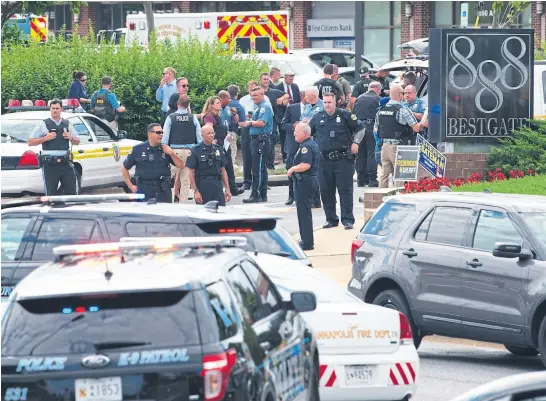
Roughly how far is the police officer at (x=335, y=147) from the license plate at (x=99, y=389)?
13.5m

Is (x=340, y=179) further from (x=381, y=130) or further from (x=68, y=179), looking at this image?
(x=68, y=179)

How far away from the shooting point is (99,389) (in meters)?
6.80

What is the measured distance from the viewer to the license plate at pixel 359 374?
384 inches

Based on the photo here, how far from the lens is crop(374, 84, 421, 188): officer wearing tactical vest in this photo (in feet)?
72.9

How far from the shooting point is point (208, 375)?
6.81 m

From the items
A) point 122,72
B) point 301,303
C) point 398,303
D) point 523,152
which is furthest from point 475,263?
point 122,72

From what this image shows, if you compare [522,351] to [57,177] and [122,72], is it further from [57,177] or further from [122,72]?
[122,72]

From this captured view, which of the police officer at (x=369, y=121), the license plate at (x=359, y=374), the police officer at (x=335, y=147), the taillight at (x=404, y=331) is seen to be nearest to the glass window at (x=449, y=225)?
the taillight at (x=404, y=331)

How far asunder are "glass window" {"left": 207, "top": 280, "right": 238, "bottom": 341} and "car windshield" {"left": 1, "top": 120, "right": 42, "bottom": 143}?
16569 millimetres

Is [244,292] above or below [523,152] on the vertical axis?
above

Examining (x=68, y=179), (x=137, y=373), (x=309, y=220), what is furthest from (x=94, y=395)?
(x=68, y=179)

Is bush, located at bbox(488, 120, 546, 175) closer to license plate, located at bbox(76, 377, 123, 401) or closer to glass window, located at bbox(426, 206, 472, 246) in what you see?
glass window, located at bbox(426, 206, 472, 246)

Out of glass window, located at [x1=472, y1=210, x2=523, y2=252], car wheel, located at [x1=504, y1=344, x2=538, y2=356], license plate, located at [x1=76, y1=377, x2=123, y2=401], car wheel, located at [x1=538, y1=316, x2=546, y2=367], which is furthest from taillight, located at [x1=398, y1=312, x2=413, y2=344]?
car wheel, located at [x1=504, y1=344, x2=538, y2=356]

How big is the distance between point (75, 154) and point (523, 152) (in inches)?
297
